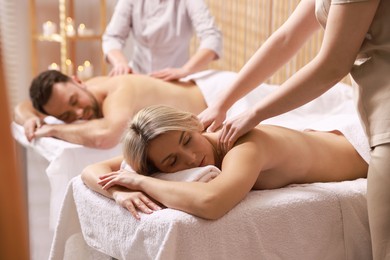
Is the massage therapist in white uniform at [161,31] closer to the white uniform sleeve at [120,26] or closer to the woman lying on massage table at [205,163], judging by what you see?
the white uniform sleeve at [120,26]

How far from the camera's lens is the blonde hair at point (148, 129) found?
1518 millimetres

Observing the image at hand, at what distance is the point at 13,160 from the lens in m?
0.27

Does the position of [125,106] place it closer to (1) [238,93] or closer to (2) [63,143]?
(2) [63,143]

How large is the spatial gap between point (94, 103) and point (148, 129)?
1114mm

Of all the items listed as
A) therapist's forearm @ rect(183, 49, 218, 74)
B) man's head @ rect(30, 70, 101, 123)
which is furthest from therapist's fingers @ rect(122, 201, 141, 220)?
therapist's forearm @ rect(183, 49, 218, 74)

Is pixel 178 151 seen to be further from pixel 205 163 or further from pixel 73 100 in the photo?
pixel 73 100

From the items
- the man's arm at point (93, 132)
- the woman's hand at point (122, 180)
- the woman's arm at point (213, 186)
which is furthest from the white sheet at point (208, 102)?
the woman's hand at point (122, 180)

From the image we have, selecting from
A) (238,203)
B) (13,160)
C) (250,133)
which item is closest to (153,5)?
(250,133)

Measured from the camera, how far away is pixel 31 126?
8.47ft

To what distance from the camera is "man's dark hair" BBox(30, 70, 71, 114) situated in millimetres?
2527

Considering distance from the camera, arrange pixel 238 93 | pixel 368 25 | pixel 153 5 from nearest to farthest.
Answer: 1. pixel 368 25
2. pixel 238 93
3. pixel 153 5

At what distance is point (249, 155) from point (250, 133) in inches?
4.2

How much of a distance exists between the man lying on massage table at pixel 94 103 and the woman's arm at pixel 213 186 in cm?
86

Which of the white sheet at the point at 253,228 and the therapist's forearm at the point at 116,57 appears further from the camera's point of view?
the therapist's forearm at the point at 116,57
